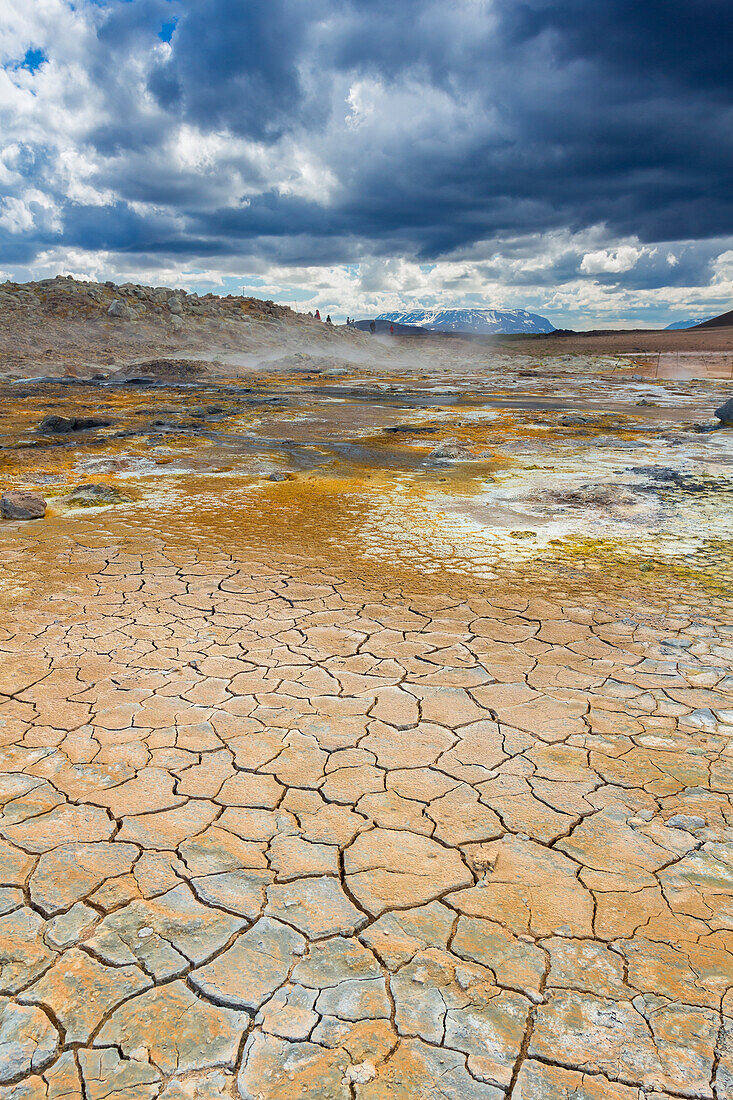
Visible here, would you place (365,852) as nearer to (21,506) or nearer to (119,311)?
(21,506)

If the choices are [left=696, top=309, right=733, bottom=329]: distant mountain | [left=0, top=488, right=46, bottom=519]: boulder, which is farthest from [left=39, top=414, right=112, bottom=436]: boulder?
[left=696, top=309, right=733, bottom=329]: distant mountain

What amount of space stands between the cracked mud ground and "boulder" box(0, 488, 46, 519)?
8.79 feet

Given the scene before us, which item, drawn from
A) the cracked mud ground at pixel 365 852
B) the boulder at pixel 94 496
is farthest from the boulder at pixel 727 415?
the boulder at pixel 94 496

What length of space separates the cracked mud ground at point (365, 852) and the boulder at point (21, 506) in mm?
2680

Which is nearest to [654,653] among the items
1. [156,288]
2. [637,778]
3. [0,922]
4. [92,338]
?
[637,778]

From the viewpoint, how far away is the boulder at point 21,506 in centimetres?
704

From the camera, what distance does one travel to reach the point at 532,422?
15.4m

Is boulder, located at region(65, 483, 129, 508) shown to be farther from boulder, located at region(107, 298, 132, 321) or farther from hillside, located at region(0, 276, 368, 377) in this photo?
boulder, located at region(107, 298, 132, 321)

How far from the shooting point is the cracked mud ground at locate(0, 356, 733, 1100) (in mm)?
1848

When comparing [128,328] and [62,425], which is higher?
[128,328]

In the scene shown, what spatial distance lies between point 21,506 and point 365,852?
6165 mm

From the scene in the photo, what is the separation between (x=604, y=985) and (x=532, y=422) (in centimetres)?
1442

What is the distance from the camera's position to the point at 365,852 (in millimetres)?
2574

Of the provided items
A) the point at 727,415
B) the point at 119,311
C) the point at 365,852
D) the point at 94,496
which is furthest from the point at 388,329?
the point at 365,852
